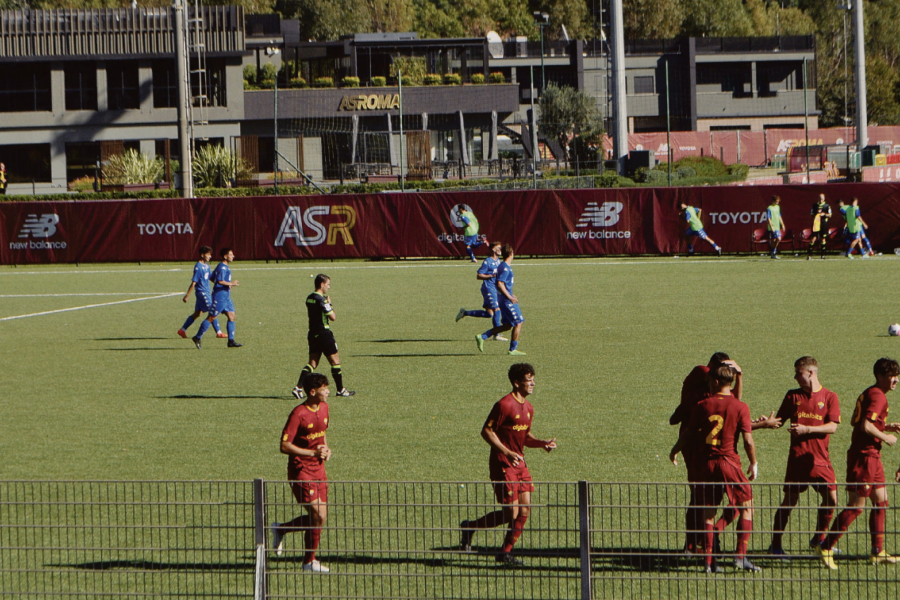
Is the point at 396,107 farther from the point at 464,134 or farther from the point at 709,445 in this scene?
the point at 709,445

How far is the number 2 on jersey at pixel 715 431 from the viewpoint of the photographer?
7.44 meters

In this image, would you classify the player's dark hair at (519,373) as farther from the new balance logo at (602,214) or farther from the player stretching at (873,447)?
the new balance logo at (602,214)

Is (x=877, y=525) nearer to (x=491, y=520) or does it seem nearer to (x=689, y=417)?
(x=689, y=417)

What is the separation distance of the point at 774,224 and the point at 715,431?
2829cm

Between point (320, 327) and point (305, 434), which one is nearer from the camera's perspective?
point (305, 434)

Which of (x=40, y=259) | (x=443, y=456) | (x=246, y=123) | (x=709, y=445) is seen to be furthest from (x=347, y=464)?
(x=246, y=123)

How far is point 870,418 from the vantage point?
25.2 feet

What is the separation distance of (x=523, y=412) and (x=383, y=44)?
199 feet

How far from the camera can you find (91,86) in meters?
62.8

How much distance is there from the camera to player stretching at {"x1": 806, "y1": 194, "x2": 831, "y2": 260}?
3394 cm

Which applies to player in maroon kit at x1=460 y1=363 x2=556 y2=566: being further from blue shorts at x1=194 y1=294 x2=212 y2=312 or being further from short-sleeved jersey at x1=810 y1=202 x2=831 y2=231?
short-sleeved jersey at x1=810 y1=202 x2=831 y2=231

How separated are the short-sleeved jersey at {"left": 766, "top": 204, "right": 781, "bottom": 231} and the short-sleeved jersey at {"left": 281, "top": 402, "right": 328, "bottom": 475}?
28370mm

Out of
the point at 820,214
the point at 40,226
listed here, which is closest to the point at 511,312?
the point at 820,214

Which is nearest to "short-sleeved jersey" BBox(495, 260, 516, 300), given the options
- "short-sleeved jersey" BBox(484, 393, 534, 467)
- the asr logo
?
"short-sleeved jersey" BBox(484, 393, 534, 467)
